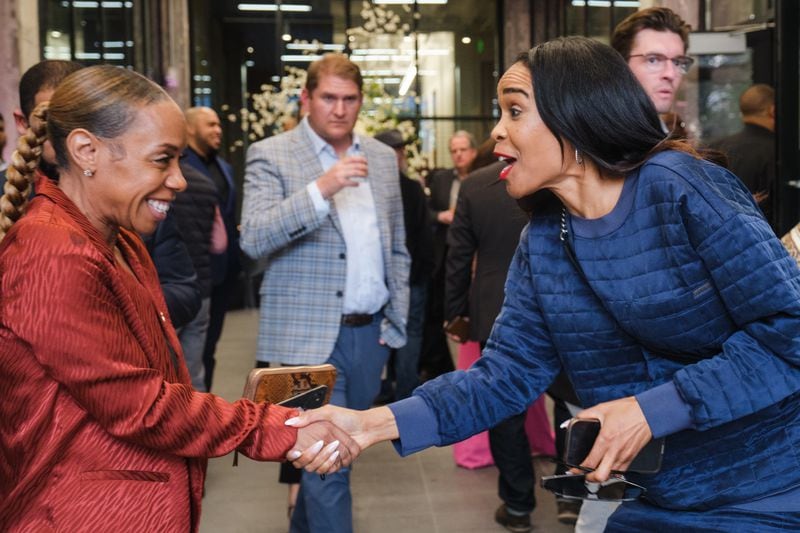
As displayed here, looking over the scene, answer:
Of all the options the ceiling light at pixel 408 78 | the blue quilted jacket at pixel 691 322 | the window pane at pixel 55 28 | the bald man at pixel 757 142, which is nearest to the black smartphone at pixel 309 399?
the blue quilted jacket at pixel 691 322

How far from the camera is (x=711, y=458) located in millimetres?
1823

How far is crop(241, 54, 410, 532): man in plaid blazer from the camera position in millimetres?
3590

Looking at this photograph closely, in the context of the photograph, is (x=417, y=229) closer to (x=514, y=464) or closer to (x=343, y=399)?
(x=514, y=464)

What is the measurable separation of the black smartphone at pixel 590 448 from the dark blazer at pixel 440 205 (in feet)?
17.4

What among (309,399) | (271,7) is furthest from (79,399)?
(271,7)

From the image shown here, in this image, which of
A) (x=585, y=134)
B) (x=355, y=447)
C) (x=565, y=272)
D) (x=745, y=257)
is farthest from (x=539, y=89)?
(x=355, y=447)

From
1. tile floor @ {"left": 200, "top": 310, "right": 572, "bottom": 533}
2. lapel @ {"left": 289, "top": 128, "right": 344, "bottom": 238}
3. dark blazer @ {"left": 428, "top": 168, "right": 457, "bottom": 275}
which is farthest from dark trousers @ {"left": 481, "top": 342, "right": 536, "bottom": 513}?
dark blazer @ {"left": 428, "top": 168, "right": 457, "bottom": 275}

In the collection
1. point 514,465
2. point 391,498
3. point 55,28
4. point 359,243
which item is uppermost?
point 55,28

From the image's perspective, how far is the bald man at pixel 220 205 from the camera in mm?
5906

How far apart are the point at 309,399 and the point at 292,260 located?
1.62 metres

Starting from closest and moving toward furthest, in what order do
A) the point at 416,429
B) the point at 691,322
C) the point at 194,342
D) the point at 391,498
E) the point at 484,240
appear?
the point at 691,322 < the point at 416,429 < the point at 484,240 < the point at 391,498 < the point at 194,342

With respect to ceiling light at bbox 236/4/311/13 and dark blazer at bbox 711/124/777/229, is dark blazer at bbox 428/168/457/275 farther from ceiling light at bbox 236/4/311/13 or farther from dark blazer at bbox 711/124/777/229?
ceiling light at bbox 236/4/311/13

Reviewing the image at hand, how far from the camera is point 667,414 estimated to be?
5.66ft

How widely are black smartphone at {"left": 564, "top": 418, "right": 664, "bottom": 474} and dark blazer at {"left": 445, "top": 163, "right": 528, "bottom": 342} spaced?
2633 mm
